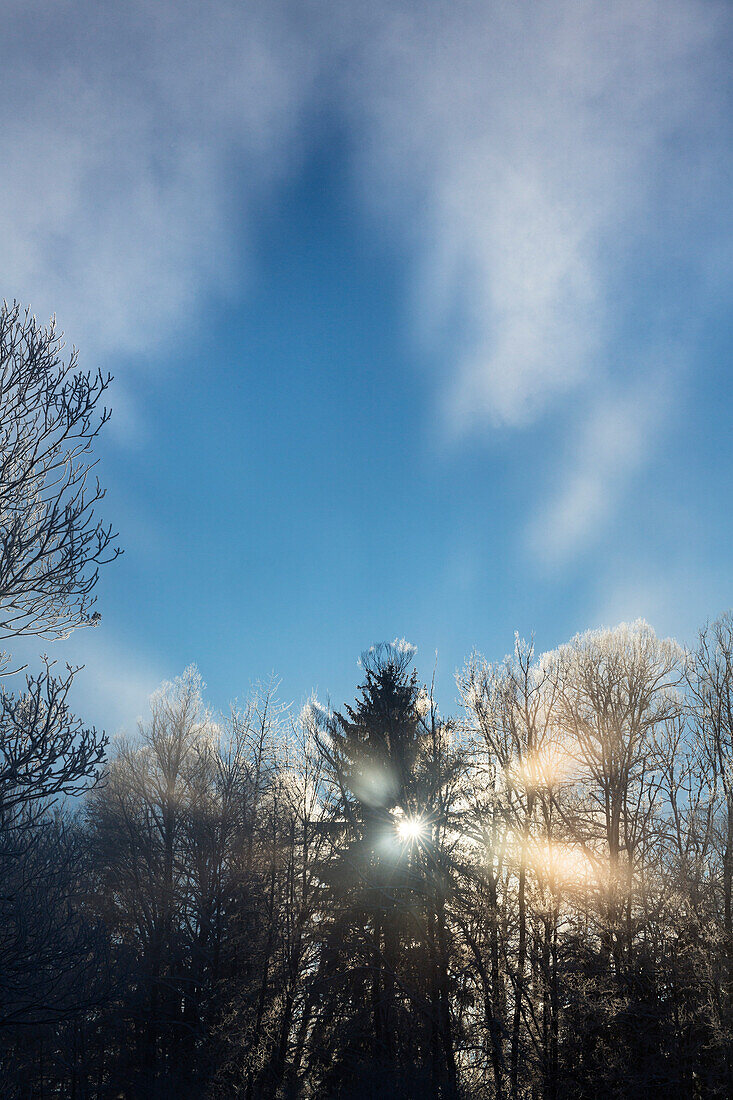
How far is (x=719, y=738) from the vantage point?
20.3m

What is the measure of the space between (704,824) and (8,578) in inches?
731

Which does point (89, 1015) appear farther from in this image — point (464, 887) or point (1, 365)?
point (1, 365)

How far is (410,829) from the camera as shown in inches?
595

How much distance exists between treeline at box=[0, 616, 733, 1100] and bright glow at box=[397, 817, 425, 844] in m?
0.11

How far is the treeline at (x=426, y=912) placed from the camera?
585 inches

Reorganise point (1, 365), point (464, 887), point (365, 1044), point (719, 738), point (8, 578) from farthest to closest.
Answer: point (719, 738) → point (365, 1044) → point (464, 887) → point (1, 365) → point (8, 578)

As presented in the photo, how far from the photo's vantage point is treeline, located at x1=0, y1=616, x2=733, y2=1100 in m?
14.9

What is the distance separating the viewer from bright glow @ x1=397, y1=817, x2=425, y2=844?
48.1 feet

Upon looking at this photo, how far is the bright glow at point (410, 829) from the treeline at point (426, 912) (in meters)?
0.11

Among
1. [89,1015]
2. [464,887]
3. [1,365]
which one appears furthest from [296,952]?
[1,365]

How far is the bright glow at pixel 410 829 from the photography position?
1466cm

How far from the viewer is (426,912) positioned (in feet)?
52.0

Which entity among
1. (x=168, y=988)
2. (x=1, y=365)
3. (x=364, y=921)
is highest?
(x=1, y=365)

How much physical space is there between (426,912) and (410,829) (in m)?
2.35
